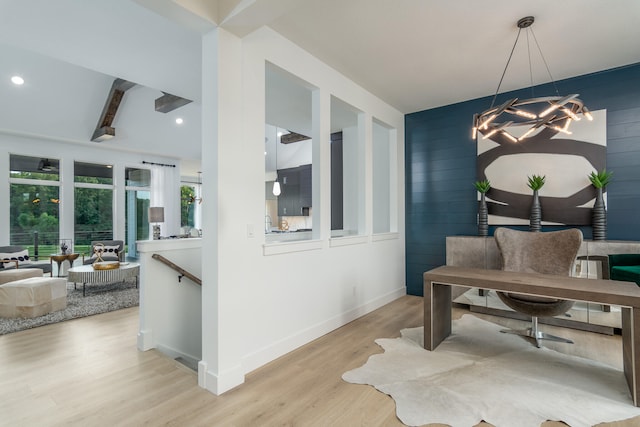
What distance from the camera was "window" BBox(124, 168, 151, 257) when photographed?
27.2 feet

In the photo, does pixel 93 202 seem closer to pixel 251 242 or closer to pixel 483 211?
pixel 251 242

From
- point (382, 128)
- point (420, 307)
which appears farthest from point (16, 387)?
point (382, 128)

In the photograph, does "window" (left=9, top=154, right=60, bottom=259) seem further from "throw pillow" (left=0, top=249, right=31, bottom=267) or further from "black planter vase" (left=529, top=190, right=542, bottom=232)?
"black planter vase" (left=529, top=190, right=542, bottom=232)

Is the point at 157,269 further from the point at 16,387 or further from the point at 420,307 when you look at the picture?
the point at 420,307

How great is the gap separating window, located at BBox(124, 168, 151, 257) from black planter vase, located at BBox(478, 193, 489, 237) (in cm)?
821

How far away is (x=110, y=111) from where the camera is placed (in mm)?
6746

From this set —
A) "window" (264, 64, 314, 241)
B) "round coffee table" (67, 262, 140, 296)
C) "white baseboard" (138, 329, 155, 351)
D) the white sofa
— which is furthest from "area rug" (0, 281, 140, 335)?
"window" (264, 64, 314, 241)

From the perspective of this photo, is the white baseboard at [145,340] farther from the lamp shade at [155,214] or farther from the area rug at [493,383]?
the lamp shade at [155,214]

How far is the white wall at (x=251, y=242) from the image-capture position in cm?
229

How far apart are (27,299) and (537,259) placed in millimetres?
6156

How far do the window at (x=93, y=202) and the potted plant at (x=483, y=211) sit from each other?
27.2 feet

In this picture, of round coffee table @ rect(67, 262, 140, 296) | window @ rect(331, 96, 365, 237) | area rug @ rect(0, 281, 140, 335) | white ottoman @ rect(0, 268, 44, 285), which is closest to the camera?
Result: area rug @ rect(0, 281, 140, 335)

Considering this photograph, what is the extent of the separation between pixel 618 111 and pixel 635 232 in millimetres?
1407

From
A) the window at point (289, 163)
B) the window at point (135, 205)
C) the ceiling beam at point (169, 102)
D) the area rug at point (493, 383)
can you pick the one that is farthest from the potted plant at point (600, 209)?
the window at point (135, 205)
